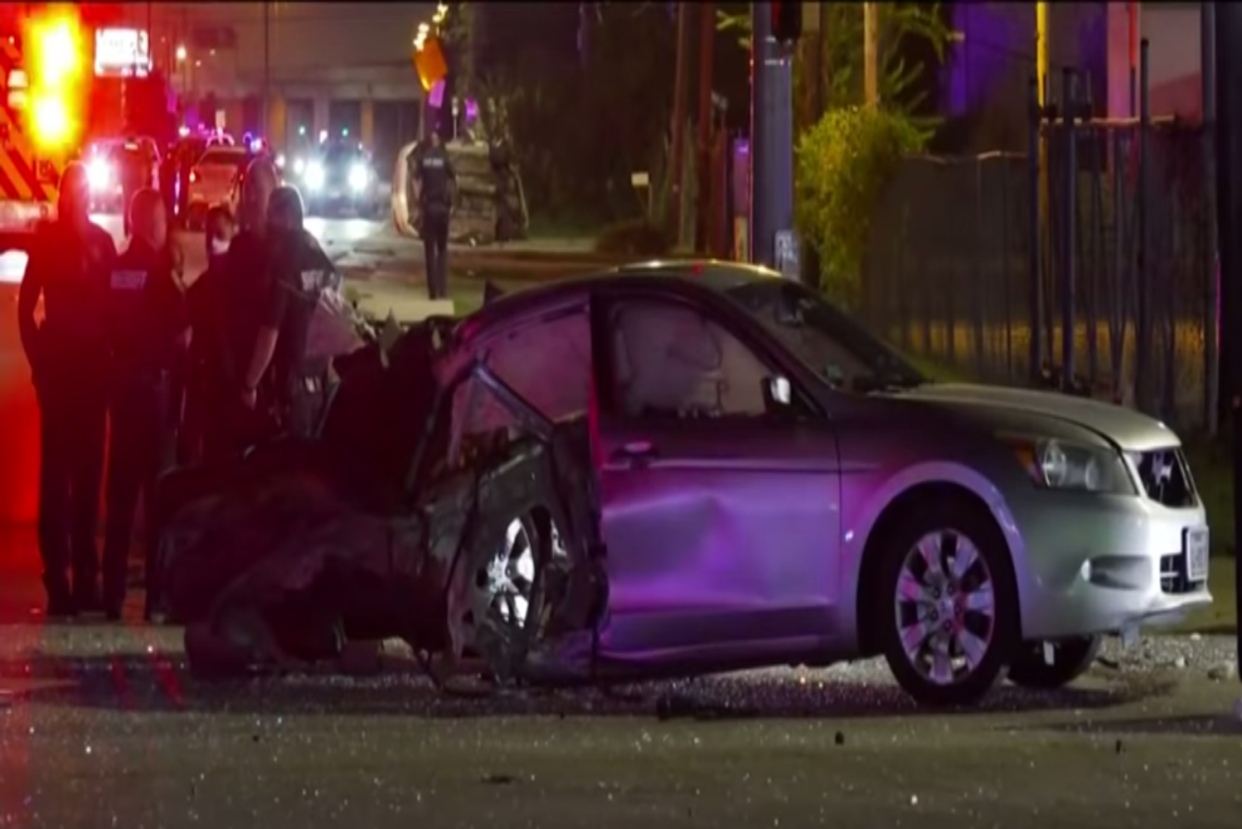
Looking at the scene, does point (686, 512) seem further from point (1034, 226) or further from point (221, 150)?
point (221, 150)

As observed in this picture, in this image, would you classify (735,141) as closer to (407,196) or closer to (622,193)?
(407,196)

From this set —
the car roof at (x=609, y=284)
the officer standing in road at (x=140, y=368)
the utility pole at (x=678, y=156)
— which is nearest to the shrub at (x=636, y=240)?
the utility pole at (x=678, y=156)

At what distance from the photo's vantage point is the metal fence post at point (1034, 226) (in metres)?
17.8

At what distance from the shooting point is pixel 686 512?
10.3 m

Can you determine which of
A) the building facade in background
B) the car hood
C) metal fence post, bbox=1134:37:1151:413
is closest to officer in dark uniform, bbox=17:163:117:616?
the car hood

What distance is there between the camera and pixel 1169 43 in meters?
52.2

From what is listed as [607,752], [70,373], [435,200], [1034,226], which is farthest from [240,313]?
[435,200]

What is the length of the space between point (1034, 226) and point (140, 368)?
752 cm

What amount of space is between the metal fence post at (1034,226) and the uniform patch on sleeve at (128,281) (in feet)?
23.2

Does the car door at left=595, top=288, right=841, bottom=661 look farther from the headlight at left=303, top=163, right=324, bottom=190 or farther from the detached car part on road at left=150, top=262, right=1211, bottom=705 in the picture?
the headlight at left=303, top=163, right=324, bottom=190

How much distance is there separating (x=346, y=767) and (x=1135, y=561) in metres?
3.09

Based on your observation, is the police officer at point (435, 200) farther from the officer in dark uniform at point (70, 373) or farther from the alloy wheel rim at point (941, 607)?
the alloy wheel rim at point (941, 607)

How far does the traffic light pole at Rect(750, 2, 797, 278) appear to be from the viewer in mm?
15453

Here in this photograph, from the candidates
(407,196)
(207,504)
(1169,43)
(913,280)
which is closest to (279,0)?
(1169,43)
